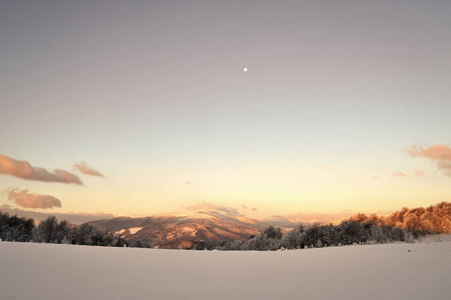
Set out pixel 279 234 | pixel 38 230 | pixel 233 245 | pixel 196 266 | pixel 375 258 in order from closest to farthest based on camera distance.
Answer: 1. pixel 196 266
2. pixel 375 258
3. pixel 38 230
4. pixel 279 234
5. pixel 233 245

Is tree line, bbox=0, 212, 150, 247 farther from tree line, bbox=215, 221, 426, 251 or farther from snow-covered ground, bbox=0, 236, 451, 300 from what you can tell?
snow-covered ground, bbox=0, 236, 451, 300

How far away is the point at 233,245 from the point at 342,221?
40.8 ft

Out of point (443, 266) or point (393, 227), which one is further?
point (393, 227)

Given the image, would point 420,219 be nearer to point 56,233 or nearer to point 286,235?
point 286,235

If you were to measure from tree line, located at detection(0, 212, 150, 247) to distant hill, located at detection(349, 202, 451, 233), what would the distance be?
72.5 ft

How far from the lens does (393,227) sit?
28.2 meters

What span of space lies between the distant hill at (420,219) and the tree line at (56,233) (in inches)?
871

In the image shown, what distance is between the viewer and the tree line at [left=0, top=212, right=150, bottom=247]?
84.1 feet

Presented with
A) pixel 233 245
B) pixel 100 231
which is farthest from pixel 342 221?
pixel 100 231

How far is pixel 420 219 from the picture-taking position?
29172mm

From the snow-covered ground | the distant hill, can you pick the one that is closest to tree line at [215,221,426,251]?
the distant hill

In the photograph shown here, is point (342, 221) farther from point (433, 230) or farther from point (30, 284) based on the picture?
point (30, 284)

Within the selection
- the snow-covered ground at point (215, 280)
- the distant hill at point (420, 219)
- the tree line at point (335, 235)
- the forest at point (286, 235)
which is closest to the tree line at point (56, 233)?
the forest at point (286, 235)

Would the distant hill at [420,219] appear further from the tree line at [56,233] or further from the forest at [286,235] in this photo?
the tree line at [56,233]
